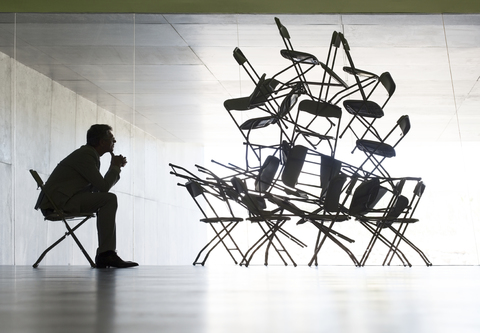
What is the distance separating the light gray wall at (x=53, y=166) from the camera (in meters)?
5.98

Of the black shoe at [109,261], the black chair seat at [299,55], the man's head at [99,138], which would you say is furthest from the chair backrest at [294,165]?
the man's head at [99,138]

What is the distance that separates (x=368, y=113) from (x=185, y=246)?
4.36 m

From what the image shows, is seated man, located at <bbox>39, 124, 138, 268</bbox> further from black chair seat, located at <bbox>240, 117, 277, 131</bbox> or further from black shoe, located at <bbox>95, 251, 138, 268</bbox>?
black chair seat, located at <bbox>240, 117, 277, 131</bbox>

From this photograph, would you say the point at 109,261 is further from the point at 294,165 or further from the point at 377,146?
the point at 377,146

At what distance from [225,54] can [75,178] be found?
3431 mm

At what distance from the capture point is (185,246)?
291 inches

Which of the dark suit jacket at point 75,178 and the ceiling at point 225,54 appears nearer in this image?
the dark suit jacket at point 75,178

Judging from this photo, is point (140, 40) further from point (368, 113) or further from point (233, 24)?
point (368, 113)

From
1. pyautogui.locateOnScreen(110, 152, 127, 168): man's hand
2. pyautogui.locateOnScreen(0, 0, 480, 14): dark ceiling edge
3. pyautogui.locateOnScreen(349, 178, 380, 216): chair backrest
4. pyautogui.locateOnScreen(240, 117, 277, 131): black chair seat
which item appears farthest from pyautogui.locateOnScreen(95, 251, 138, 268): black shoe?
pyautogui.locateOnScreen(0, 0, 480, 14): dark ceiling edge

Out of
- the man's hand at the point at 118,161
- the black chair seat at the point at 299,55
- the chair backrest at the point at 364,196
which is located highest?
the black chair seat at the point at 299,55

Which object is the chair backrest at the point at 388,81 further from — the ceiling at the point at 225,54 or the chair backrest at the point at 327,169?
the ceiling at the point at 225,54

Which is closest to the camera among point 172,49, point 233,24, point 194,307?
point 194,307

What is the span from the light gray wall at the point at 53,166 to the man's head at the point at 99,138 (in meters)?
2.42

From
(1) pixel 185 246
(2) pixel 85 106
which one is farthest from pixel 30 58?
(1) pixel 185 246
